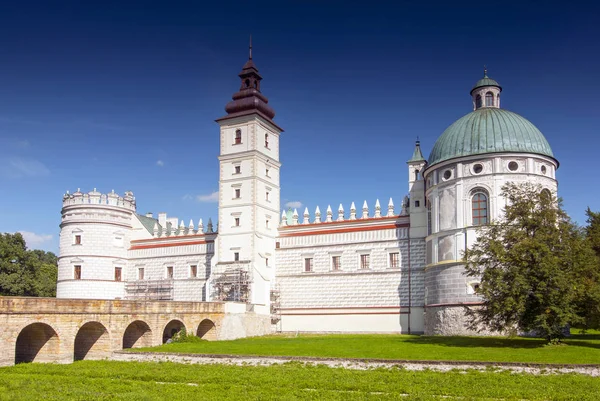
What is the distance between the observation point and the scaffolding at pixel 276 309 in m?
48.6

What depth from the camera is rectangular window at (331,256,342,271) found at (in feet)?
158

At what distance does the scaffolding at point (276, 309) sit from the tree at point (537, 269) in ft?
69.6

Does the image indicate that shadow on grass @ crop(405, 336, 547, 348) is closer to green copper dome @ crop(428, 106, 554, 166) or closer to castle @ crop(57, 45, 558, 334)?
castle @ crop(57, 45, 558, 334)

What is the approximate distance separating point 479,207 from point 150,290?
2955 cm

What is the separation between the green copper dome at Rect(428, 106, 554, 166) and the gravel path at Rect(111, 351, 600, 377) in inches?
793

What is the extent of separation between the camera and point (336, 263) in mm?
48312

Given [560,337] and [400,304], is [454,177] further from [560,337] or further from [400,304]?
[560,337]

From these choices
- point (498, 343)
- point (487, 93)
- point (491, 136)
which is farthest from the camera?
point (487, 93)

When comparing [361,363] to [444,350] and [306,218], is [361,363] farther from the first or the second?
[306,218]

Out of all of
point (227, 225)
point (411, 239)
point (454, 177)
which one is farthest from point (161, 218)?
point (454, 177)

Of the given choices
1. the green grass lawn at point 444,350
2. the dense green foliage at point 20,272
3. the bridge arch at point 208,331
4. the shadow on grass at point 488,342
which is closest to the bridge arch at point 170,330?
the bridge arch at point 208,331

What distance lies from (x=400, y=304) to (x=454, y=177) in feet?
34.1

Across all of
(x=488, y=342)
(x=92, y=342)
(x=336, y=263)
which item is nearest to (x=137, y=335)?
(x=92, y=342)

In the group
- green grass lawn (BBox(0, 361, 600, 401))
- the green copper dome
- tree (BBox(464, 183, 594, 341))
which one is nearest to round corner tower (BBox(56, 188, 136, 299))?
the green copper dome
